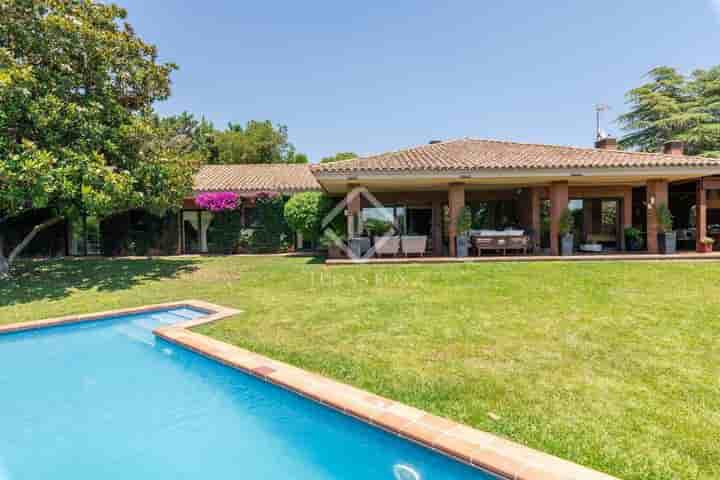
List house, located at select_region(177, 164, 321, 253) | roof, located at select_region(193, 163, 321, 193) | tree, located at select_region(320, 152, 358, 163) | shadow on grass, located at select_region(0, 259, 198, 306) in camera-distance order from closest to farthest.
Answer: shadow on grass, located at select_region(0, 259, 198, 306), house, located at select_region(177, 164, 321, 253), roof, located at select_region(193, 163, 321, 193), tree, located at select_region(320, 152, 358, 163)

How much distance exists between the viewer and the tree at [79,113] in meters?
10.4

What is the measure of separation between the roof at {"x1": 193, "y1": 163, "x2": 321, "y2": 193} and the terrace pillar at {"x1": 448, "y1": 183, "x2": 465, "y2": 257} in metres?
9.18

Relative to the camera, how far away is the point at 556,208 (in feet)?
50.8

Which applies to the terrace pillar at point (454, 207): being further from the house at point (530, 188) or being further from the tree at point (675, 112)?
the tree at point (675, 112)

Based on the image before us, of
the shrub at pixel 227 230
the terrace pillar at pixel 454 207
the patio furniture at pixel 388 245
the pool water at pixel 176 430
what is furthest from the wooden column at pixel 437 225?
the pool water at pixel 176 430

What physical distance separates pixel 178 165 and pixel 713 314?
50.5 ft

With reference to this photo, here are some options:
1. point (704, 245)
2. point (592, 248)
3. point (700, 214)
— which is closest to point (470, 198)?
point (592, 248)

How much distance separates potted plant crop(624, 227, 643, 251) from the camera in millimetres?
16406

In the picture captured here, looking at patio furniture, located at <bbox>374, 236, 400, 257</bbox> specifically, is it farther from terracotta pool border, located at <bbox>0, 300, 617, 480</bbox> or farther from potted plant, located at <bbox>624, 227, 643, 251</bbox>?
terracotta pool border, located at <bbox>0, 300, 617, 480</bbox>

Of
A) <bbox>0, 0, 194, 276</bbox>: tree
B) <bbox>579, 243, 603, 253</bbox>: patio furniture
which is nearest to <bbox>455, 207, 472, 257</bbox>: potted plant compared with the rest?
<bbox>579, 243, 603, 253</bbox>: patio furniture

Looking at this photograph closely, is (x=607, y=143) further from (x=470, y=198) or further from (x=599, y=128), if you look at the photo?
(x=470, y=198)

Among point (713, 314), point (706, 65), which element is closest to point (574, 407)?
point (713, 314)

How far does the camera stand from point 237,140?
151 ft

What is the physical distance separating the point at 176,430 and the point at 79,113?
1127cm
